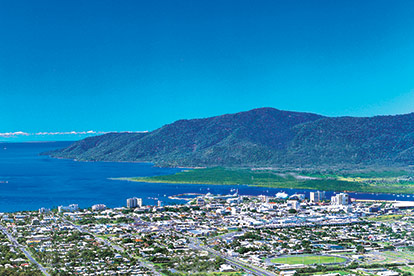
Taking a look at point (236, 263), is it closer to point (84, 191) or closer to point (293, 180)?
point (84, 191)

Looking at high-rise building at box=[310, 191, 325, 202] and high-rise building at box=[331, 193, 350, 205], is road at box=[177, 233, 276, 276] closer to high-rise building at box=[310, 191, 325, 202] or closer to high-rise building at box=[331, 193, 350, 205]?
high-rise building at box=[331, 193, 350, 205]

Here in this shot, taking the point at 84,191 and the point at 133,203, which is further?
the point at 84,191

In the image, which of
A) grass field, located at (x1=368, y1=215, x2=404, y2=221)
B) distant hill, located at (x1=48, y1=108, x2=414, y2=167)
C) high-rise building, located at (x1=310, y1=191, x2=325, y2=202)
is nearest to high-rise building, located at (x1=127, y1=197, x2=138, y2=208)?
high-rise building, located at (x1=310, y1=191, x2=325, y2=202)

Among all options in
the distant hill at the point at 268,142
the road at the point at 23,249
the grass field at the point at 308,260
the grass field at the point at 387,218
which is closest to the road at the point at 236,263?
the grass field at the point at 308,260

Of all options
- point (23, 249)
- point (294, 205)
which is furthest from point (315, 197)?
point (23, 249)

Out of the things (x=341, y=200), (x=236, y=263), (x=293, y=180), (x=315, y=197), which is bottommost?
(x=236, y=263)

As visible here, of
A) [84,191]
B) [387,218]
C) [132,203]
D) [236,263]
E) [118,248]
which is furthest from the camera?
[84,191]

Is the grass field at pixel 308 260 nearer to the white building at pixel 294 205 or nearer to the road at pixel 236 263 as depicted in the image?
the road at pixel 236 263
